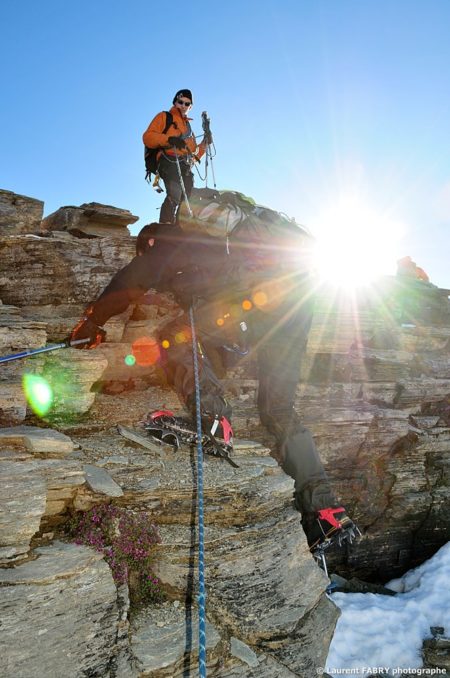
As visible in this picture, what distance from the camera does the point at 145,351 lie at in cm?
1242

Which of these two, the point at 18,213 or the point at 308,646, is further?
the point at 18,213

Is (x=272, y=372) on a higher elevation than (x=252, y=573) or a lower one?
higher

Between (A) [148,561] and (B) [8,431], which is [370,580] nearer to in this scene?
(A) [148,561]

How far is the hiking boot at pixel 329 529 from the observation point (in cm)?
792

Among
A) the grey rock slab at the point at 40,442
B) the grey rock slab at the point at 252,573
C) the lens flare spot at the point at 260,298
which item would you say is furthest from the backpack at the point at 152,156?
the grey rock slab at the point at 252,573

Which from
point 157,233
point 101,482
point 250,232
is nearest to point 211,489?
point 101,482

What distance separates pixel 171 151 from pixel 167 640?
41.4 ft

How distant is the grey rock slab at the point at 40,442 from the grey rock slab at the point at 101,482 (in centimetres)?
57

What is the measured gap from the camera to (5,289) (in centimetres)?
1377

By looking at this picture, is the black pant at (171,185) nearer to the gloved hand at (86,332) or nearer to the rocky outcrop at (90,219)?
the gloved hand at (86,332)

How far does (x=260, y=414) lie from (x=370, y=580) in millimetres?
7287

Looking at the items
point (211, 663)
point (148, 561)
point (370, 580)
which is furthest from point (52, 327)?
point (370, 580)

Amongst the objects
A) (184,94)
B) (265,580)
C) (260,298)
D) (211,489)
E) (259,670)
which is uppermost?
(184,94)

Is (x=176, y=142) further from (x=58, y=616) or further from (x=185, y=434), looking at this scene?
(x=58, y=616)
